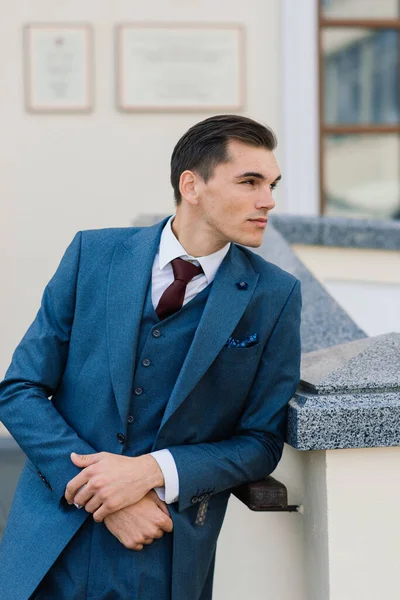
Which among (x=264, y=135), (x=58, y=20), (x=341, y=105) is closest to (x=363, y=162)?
(x=341, y=105)

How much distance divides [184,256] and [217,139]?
0.28m

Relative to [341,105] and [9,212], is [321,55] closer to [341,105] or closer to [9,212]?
[341,105]

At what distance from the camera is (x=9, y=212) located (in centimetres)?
626

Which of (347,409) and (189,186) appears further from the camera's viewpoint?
(189,186)

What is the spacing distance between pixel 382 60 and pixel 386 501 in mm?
5232

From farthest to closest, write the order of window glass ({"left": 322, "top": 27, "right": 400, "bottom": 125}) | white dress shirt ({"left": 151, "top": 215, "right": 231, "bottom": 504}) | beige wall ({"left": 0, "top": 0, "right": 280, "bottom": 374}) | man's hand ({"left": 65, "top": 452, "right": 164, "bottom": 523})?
1. window glass ({"left": 322, "top": 27, "right": 400, "bottom": 125})
2. beige wall ({"left": 0, "top": 0, "right": 280, "bottom": 374})
3. white dress shirt ({"left": 151, "top": 215, "right": 231, "bottom": 504})
4. man's hand ({"left": 65, "top": 452, "right": 164, "bottom": 523})

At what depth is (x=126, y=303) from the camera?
2213mm

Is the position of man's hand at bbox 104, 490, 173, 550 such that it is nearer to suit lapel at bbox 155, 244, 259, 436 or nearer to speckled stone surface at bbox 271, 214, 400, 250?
suit lapel at bbox 155, 244, 259, 436

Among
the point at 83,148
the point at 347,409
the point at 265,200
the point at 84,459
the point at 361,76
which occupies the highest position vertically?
the point at 361,76

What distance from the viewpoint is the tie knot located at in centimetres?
226

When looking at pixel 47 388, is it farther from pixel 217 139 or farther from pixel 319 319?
pixel 319 319

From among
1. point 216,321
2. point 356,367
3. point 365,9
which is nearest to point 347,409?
point 356,367

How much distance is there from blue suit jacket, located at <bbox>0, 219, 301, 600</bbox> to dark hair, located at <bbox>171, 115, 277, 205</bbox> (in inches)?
9.0

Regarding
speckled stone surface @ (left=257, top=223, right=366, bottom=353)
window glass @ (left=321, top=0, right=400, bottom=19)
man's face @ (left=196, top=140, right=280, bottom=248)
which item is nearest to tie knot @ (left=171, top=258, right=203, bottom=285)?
man's face @ (left=196, top=140, right=280, bottom=248)
